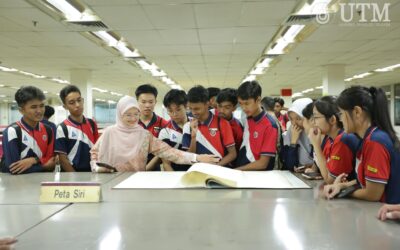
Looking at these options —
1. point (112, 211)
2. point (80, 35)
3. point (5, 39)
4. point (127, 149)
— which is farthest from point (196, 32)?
point (112, 211)

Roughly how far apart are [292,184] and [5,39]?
6.09 metres

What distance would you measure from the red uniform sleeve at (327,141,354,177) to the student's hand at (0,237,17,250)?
124cm

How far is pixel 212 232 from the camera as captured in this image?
0.88 m

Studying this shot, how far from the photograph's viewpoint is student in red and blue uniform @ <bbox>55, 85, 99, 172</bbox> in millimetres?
2207

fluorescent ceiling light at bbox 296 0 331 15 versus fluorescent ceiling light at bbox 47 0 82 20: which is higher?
fluorescent ceiling light at bbox 47 0 82 20

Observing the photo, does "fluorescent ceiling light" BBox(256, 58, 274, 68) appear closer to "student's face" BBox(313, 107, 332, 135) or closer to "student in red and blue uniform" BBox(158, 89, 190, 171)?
"student in red and blue uniform" BBox(158, 89, 190, 171)

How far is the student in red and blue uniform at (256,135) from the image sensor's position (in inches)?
78.9

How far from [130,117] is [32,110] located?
61 cm

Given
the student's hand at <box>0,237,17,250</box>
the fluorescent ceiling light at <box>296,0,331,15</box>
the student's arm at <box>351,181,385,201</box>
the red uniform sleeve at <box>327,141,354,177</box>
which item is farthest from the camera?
the fluorescent ceiling light at <box>296,0,331,15</box>

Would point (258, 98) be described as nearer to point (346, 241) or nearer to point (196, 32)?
point (346, 241)

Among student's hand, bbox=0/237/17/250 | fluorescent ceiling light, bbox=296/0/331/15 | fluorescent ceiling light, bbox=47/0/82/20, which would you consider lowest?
student's hand, bbox=0/237/17/250

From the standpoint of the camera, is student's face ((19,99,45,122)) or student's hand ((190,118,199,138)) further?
student's hand ((190,118,199,138))

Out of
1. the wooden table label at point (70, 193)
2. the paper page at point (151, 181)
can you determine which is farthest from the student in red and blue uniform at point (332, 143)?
the wooden table label at point (70, 193)

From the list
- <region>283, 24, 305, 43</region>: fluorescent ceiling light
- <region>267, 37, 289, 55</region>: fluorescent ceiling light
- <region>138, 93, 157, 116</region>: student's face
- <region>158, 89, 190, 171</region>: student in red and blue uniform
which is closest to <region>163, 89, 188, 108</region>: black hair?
<region>158, 89, 190, 171</region>: student in red and blue uniform
